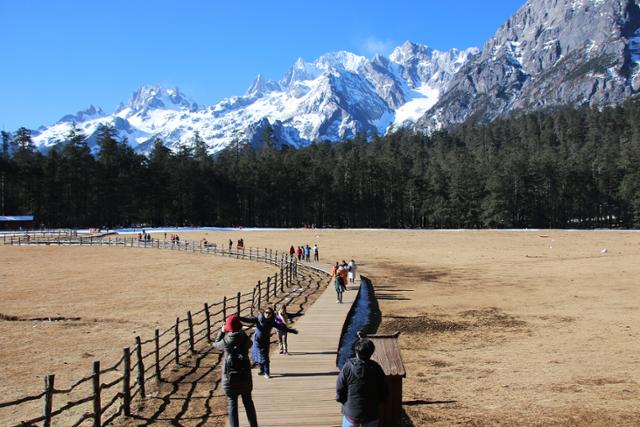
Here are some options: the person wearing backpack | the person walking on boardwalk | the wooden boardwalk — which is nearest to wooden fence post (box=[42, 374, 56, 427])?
the person wearing backpack

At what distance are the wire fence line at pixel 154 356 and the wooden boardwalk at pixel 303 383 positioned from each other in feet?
9.92

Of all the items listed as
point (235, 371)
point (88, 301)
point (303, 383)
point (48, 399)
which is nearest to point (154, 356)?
point (303, 383)

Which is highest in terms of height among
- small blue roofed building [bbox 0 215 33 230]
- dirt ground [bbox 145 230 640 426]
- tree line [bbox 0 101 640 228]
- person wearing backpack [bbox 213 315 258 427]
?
tree line [bbox 0 101 640 228]

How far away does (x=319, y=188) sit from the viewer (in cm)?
12012

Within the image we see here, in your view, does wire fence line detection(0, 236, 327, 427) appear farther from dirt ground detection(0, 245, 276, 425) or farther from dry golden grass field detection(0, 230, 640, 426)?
dry golden grass field detection(0, 230, 640, 426)

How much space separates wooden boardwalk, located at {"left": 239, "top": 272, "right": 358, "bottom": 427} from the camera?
439 inches

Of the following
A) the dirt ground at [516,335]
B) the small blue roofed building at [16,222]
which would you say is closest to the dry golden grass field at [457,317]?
the dirt ground at [516,335]

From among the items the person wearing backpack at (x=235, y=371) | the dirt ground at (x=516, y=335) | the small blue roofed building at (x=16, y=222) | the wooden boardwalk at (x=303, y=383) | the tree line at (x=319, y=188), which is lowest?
the dirt ground at (x=516, y=335)

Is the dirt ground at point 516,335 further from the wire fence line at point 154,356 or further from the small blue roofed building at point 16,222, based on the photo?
the small blue roofed building at point 16,222

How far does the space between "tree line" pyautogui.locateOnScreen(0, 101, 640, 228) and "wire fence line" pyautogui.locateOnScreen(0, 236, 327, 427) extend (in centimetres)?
5066

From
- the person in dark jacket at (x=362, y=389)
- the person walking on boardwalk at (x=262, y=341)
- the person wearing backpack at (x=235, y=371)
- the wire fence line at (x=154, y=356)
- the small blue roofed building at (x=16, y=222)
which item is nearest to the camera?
the person in dark jacket at (x=362, y=389)

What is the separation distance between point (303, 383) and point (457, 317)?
13.1 metres

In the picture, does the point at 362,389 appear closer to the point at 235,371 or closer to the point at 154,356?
the point at 235,371

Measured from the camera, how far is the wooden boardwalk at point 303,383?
11156mm
